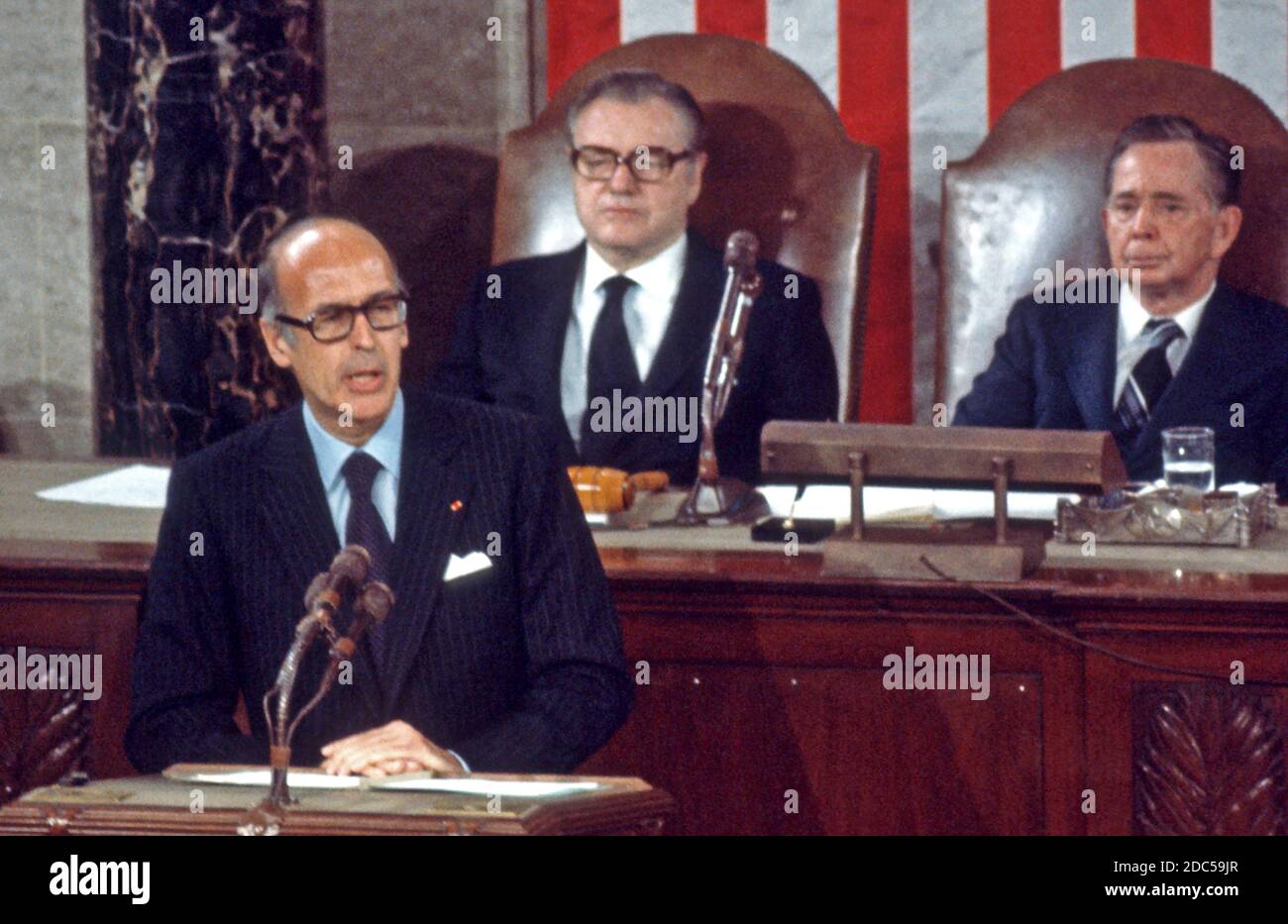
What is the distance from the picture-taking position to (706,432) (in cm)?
352

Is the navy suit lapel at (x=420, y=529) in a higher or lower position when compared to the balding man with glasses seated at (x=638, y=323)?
lower

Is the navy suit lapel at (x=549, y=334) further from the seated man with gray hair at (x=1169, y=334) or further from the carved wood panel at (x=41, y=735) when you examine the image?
the carved wood panel at (x=41, y=735)

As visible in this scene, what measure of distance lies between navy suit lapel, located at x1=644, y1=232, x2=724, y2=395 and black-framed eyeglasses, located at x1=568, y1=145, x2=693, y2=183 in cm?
19

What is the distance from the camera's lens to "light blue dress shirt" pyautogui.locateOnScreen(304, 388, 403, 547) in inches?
107

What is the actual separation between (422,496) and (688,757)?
26.0 inches

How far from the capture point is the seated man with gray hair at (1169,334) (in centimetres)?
380

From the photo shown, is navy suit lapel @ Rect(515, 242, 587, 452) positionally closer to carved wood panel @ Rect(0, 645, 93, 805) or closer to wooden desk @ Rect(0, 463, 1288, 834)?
wooden desk @ Rect(0, 463, 1288, 834)

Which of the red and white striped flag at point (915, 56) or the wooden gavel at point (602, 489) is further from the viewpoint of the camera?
the red and white striped flag at point (915, 56)

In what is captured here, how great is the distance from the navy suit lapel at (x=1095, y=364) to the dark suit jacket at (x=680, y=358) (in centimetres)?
46

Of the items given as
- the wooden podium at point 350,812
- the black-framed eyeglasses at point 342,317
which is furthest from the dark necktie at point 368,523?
the wooden podium at point 350,812

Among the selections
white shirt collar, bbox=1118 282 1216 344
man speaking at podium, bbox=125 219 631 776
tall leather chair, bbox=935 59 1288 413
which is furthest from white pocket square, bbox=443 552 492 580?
tall leather chair, bbox=935 59 1288 413

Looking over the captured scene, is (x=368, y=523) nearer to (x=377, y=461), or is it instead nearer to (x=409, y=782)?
(x=377, y=461)

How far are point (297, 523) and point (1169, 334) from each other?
1862 millimetres

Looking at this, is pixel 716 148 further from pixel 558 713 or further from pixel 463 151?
pixel 558 713
